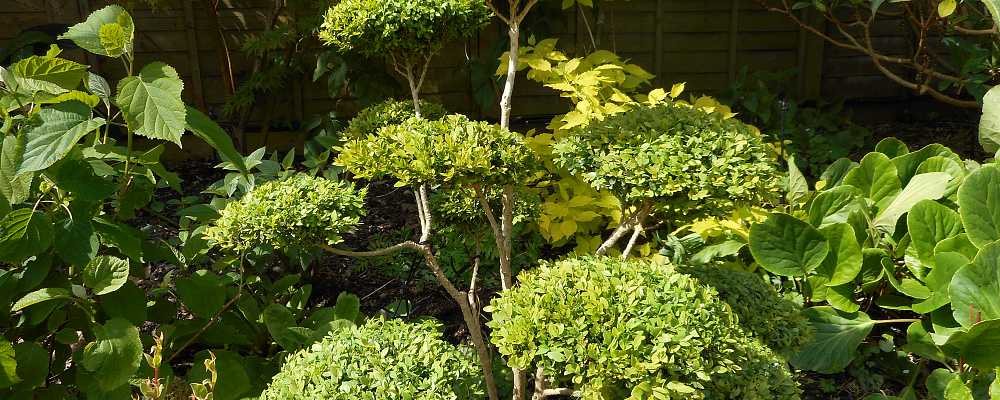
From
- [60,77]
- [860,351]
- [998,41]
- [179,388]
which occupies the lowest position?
[860,351]

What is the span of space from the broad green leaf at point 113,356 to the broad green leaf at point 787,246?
1816 mm

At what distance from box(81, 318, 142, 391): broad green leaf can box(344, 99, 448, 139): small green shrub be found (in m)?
0.79

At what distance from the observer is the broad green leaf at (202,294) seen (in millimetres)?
2205

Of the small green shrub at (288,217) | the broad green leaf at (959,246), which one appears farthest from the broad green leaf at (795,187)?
the small green shrub at (288,217)

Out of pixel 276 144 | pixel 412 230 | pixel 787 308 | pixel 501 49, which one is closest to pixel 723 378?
pixel 787 308

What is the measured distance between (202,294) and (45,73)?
75 centimetres

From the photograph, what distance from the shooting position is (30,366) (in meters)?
1.90

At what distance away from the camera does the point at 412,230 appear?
3871mm

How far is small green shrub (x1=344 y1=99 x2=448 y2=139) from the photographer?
2.36 metres

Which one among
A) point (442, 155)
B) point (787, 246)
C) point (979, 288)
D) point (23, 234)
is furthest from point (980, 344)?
point (23, 234)

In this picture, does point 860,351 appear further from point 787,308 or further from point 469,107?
point 469,107

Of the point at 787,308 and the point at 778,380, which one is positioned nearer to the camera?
the point at 778,380

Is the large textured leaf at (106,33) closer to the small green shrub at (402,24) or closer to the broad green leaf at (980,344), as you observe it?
the small green shrub at (402,24)

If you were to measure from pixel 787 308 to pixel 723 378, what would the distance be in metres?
0.45
